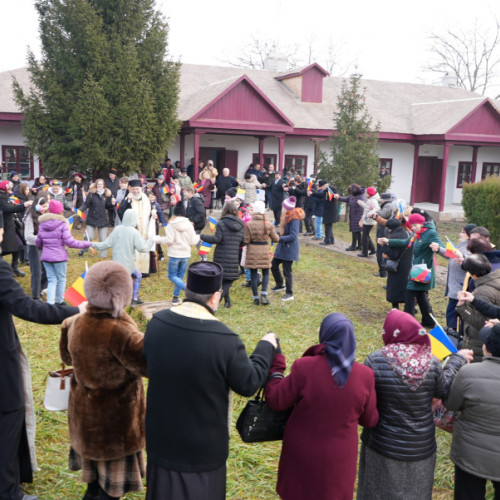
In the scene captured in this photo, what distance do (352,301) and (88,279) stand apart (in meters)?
7.53

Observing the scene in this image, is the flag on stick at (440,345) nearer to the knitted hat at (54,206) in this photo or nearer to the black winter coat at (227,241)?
the black winter coat at (227,241)

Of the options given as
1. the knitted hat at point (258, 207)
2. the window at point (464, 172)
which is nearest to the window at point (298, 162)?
the window at point (464, 172)

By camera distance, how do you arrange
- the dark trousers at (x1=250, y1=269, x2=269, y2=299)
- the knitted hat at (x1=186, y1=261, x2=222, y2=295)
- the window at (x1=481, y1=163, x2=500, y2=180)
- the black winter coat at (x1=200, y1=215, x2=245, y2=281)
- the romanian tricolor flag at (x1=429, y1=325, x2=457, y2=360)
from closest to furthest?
the knitted hat at (x1=186, y1=261, x2=222, y2=295) → the romanian tricolor flag at (x1=429, y1=325, x2=457, y2=360) → the black winter coat at (x1=200, y1=215, x2=245, y2=281) → the dark trousers at (x1=250, y1=269, x2=269, y2=299) → the window at (x1=481, y1=163, x2=500, y2=180)

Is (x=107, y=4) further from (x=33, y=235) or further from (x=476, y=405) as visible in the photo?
(x=476, y=405)

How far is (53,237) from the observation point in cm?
808

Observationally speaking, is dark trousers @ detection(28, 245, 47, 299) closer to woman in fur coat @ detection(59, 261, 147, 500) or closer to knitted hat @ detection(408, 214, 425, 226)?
woman in fur coat @ detection(59, 261, 147, 500)

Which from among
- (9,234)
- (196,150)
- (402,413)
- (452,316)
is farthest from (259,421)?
(196,150)

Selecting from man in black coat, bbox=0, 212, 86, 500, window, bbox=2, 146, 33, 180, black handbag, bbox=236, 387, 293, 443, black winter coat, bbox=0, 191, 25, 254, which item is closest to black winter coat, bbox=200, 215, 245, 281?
black winter coat, bbox=0, 191, 25, 254

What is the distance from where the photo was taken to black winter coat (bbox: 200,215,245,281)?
8.57 m

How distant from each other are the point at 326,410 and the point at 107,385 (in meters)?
1.38

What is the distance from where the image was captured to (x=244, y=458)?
15.7ft

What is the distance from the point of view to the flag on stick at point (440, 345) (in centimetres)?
381

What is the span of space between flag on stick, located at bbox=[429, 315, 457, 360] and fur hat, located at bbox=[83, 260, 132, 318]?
221cm

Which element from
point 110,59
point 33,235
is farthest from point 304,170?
point 33,235
